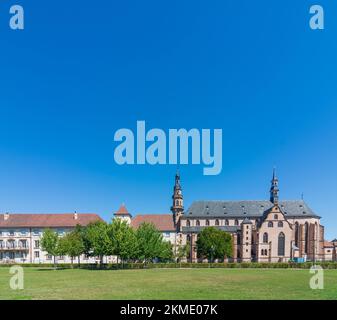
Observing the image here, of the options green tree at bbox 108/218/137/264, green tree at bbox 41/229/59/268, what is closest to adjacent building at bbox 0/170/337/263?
green tree at bbox 41/229/59/268

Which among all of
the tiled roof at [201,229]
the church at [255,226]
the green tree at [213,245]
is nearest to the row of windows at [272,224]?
the church at [255,226]

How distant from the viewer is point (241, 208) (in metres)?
105

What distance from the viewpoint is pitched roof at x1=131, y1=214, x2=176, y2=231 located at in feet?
323

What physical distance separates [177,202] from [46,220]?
3731 cm

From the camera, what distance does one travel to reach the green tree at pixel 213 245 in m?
81.4

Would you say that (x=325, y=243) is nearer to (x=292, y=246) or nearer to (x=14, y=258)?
(x=292, y=246)

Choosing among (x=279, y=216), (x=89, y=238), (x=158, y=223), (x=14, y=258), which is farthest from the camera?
(x=158, y=223)

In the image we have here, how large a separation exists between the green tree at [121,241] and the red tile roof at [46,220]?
32717mm

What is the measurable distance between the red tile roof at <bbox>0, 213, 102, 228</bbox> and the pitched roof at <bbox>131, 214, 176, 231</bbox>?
1183 cm
